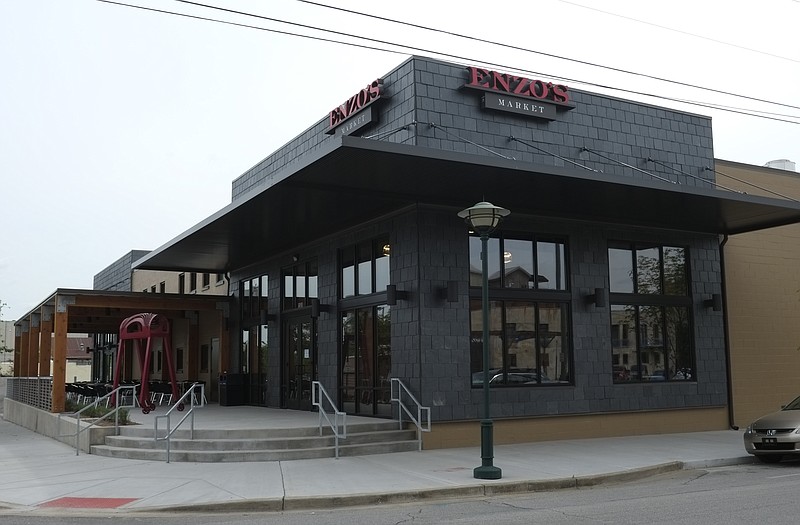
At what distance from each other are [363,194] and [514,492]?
6477mm

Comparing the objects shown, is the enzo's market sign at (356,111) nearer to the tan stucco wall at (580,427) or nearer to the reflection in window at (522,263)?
the reflection in window at (522,263)

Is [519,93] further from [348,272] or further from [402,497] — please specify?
[402,497]

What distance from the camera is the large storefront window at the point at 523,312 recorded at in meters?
16.5

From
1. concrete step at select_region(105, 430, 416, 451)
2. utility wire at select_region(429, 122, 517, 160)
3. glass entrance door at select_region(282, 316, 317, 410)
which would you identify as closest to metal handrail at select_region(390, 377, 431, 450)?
concrete step at select_region(105, 430, 416, 451)

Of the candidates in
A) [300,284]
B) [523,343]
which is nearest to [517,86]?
[523,343]

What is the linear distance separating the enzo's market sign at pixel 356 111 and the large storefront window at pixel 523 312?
3548 millimetres

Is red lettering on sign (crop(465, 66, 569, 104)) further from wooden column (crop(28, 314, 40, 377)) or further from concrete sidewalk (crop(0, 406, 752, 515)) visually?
wooden column (crop(28, 314, 40, 377))

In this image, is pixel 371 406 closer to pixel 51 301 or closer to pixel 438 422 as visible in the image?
pixel 438 422

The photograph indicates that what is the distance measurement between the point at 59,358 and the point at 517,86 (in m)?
13.3

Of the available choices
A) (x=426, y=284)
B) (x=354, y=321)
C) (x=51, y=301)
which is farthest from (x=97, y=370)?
(x=426, y=284)

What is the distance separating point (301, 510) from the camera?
10.2 m

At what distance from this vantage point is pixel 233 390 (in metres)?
23.9

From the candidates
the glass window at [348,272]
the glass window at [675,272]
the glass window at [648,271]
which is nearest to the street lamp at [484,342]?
the glass window at [348,272]

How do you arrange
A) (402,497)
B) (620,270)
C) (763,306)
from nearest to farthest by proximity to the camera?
(402,497), (620,270), (763,306)
